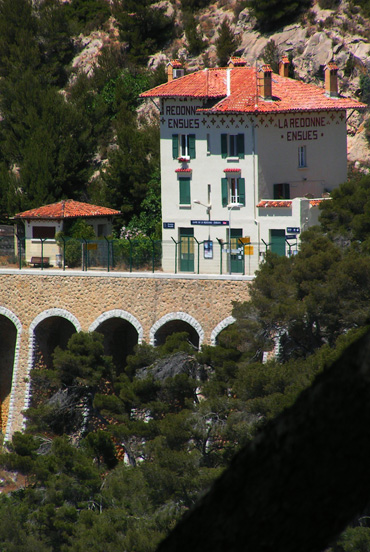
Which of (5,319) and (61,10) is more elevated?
(61,10)

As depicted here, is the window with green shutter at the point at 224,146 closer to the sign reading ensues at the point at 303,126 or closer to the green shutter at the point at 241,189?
the green shutter at the point at 241,189

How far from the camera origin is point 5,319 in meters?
42.9

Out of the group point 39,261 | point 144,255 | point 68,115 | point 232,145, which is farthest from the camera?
point 68,115

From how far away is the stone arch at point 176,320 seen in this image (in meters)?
36.8

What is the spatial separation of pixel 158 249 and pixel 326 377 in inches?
1355

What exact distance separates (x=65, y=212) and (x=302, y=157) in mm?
11999

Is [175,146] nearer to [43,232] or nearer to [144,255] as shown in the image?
[43,232]

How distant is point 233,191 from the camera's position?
4300 centimetres

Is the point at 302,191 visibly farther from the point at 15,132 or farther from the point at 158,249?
the point at 15,132

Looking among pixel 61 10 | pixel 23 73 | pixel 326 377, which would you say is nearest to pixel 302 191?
pixel 23 73

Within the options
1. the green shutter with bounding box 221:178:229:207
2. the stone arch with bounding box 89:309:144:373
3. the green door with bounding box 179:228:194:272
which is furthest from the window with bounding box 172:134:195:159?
the stone arch with bounding box 89:309:144:373

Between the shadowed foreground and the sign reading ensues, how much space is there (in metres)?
39.9

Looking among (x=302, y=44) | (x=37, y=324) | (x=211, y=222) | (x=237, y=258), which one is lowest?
(x=37, y=324)

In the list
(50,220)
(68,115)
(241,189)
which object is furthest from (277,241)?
(68,115)
